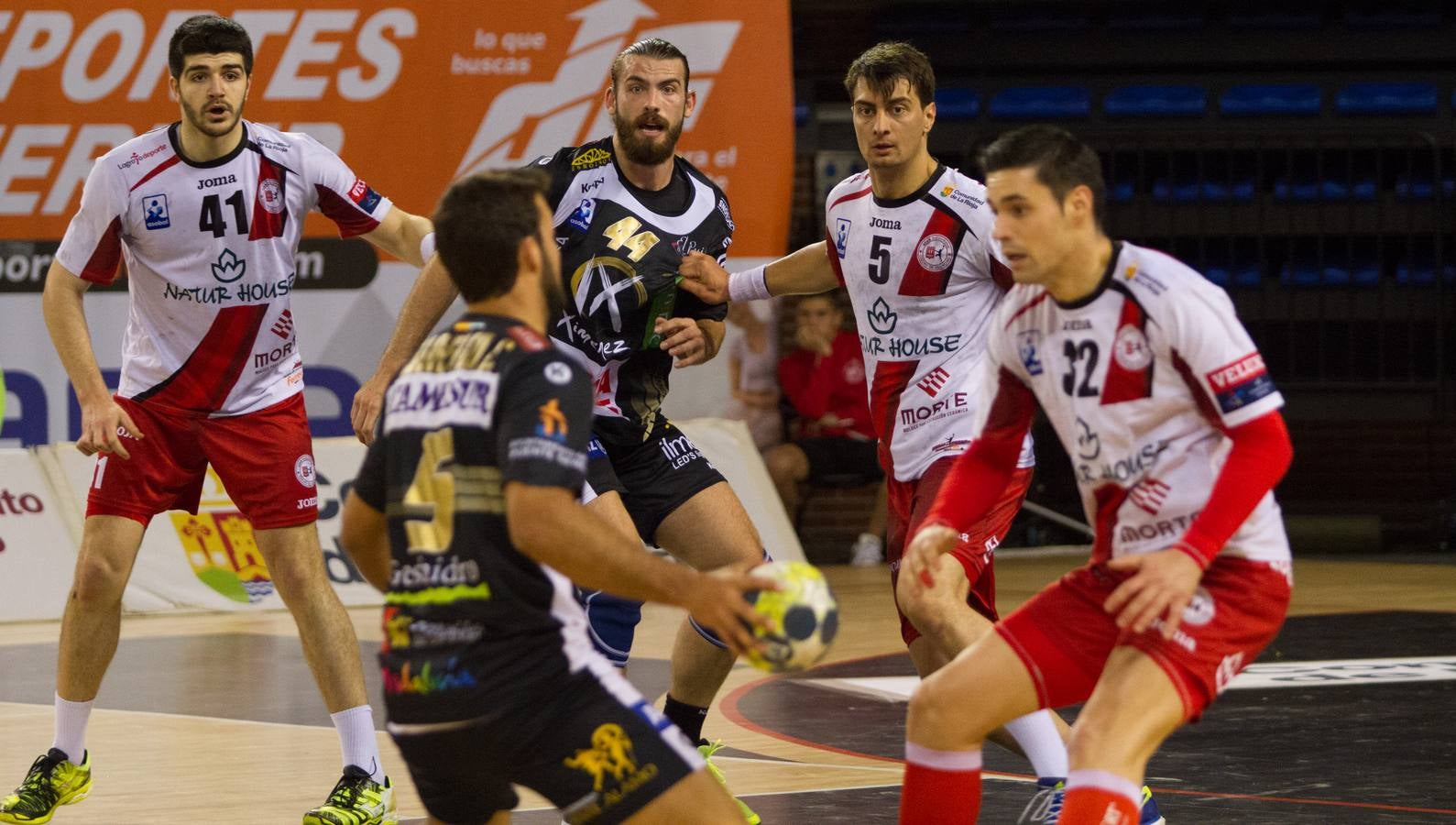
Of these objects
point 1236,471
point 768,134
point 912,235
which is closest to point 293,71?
A: point 768,134

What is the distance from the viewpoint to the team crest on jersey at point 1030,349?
3.91 metres

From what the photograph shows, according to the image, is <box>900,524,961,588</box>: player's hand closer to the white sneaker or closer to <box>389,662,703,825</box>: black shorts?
<box>389,662,703,825</box>: black shorts

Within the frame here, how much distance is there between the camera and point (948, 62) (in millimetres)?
15500

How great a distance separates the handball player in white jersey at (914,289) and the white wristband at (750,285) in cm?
21

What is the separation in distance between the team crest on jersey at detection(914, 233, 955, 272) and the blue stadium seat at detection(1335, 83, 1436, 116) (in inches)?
429

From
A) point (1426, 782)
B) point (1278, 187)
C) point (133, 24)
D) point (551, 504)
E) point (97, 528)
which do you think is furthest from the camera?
point (1278, 187)

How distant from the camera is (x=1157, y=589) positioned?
348cm

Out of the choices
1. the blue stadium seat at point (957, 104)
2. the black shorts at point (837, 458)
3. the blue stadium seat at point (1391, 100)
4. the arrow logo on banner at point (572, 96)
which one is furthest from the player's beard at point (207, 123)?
the blue stadium seat at point (1391, 100)

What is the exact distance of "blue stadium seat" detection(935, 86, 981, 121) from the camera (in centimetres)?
1495

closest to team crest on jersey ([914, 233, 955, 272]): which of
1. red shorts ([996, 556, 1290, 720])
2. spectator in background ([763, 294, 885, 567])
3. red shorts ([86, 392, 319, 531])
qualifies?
red shorts ([996, 556, 1290, 720])

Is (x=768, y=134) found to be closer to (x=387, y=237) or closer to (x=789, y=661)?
(x=387, y=237)

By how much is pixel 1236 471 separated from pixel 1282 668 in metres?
4.81

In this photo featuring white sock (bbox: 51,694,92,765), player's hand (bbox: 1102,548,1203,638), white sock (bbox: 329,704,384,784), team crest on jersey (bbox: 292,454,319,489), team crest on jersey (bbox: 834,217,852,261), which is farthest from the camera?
team crest on jersey (bbox: 834,217,852,261)

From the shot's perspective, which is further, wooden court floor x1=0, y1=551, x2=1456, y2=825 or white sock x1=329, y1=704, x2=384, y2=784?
wooden court floor x1=0, y1=551, x2=1456, y2=825
